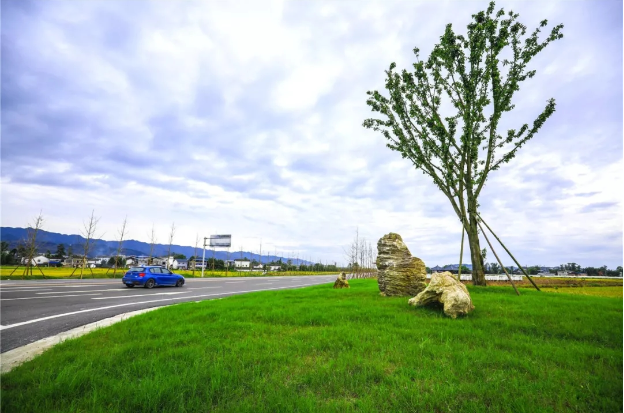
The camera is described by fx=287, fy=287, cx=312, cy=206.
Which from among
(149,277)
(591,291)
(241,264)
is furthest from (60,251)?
(591,291)

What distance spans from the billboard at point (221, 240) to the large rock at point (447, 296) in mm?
51397

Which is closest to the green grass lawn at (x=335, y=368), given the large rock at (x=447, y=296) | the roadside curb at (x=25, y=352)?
the roadside curb at (x=25, y=352)

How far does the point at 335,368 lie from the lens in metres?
3.86

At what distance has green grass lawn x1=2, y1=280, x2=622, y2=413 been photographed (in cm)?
298

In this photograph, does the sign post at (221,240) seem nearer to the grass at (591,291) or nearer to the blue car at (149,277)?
the blue car at (149,277)

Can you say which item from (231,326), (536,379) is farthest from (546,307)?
(231,326)

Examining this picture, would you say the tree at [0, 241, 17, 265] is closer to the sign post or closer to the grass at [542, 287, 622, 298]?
the sign post

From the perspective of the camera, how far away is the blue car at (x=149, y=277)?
18812 mm

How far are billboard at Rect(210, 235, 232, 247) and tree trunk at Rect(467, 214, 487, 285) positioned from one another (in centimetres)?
4831

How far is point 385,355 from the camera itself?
432 cm

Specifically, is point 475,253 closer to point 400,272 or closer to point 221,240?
point 400,272

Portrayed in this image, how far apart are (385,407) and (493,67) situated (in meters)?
15.2

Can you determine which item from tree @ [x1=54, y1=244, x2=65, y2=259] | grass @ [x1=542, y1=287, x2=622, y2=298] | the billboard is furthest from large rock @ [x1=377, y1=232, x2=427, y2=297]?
tree @ [x1=54, y1=244, x2=65, y2=259]

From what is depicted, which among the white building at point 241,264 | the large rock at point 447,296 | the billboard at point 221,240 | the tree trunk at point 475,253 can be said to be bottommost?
the white building at point 241,264
